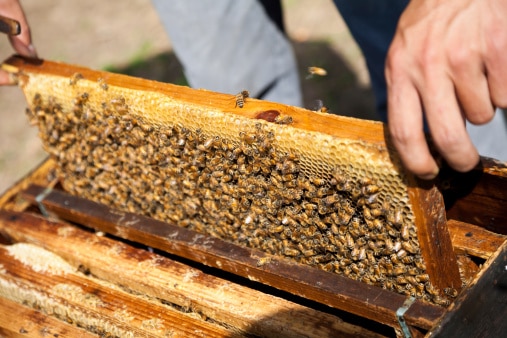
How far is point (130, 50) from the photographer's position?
6363 mm

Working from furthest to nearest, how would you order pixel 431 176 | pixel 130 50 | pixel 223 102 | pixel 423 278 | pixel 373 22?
1. pixel 130 50
2. pixel 373 22
3. pixel 223 102
4. pixel 423 278
5. pixel 431 176

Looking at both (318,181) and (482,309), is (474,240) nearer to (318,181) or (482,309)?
(482,309)

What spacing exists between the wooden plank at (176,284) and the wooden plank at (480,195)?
0.49 metres

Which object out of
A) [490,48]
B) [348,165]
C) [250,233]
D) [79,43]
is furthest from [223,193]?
[79,43]

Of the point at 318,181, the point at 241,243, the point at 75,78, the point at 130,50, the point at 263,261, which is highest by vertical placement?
the point at 75,78

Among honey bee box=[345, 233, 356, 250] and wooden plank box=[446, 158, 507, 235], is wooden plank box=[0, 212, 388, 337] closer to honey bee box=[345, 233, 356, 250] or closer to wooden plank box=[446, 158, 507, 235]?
honey bee box=[345, 233, 356, 250]

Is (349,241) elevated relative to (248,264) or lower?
elevated

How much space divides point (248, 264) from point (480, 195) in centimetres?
75

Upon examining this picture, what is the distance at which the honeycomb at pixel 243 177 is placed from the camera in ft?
5.49

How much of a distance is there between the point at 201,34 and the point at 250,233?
1.78m

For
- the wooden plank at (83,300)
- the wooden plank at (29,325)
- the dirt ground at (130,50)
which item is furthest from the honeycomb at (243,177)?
the dirt ground at (130,50)

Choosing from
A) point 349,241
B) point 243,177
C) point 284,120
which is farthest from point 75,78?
point 349,241

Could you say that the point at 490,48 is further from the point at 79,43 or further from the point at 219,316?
the point at 79,43

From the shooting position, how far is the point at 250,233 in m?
2.03
